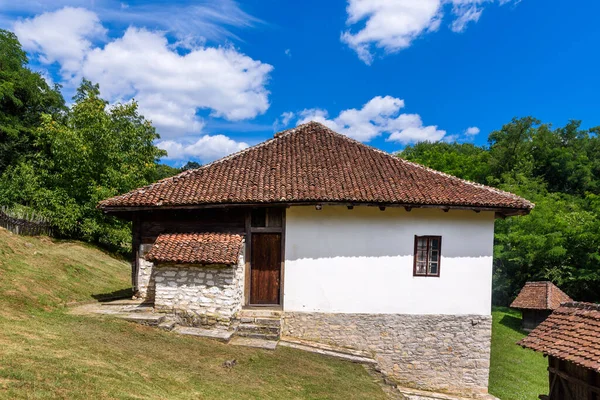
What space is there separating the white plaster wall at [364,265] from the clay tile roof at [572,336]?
1.92 meters

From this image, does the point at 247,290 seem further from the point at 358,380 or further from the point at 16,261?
the point at 16,261

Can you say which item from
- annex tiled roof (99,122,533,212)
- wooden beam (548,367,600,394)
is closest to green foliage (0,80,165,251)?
annex tiled roof (99,122,533,212)

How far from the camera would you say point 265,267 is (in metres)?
9.77

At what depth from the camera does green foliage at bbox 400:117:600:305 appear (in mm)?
23484

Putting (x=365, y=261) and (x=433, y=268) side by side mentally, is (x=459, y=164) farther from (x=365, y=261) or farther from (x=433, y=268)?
(x=365, y=261)

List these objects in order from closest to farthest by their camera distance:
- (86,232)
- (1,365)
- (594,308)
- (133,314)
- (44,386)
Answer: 1. (44,386)
2. (1,365)
3. (594,308)
4. (133,314)
5. (86,232)

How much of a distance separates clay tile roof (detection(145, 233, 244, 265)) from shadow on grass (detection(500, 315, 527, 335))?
67.3ft

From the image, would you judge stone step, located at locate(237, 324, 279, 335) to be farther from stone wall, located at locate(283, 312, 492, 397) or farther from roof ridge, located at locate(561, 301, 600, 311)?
roof ridge, located at locate(561, 301, 600, 311)

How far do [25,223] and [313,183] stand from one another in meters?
16.6

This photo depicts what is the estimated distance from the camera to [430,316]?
969cm

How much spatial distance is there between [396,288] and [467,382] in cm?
329

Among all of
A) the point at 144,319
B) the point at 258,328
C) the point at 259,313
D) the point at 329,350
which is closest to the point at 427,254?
the point at 329,350

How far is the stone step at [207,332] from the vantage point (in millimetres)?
7973

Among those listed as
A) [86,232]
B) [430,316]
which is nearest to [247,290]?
[430,316]
